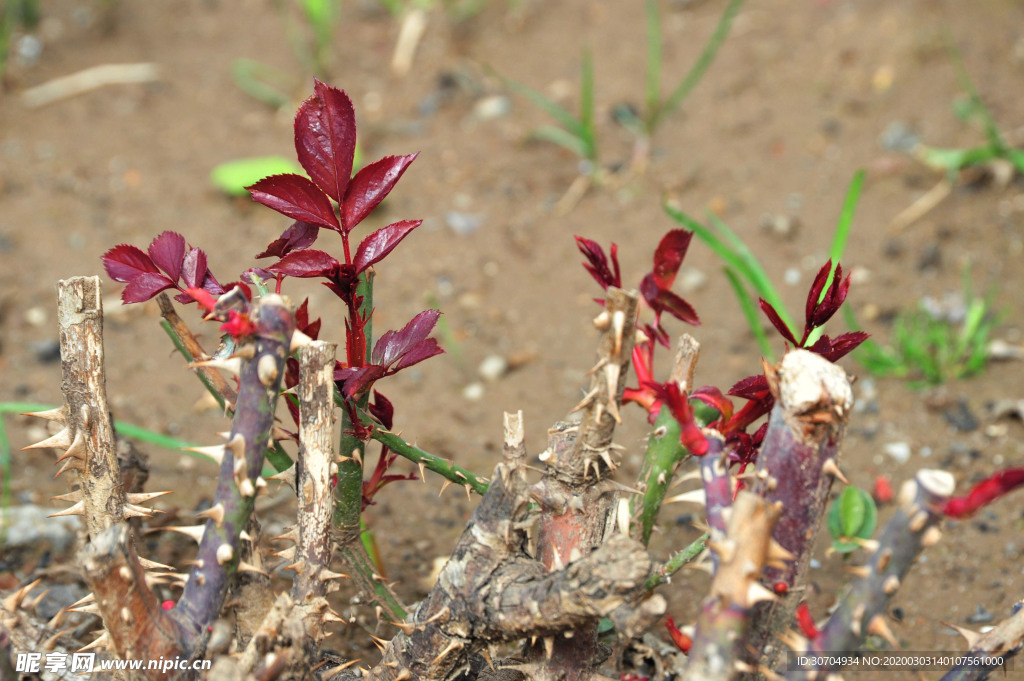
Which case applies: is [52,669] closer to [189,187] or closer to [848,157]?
[189,187]

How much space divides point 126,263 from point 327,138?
14.8 inches

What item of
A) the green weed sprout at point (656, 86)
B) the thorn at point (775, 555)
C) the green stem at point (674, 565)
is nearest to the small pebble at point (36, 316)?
the green weed sprout at point (656, 86)

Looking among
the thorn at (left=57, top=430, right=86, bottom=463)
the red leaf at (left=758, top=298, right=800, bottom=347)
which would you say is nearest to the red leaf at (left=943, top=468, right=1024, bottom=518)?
the red leaf at (left=758, top=298, right=800, bottom=347)

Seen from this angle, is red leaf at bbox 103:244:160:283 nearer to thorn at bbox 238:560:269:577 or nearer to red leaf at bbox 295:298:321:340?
red leaf at bbox 295:298:321:340

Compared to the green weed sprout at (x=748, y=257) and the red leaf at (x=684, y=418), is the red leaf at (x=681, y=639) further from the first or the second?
the green weed sprout at (x=748, y=257)

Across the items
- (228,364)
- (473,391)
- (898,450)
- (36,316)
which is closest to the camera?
(228,364)

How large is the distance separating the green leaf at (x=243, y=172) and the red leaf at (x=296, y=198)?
237cm

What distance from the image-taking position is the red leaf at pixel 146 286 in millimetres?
1225

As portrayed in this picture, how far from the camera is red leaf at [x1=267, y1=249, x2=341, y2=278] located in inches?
46.7

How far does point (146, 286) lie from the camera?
1232 millimetres

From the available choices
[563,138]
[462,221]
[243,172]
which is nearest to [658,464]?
[462,221]

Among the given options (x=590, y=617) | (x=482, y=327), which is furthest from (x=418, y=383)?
(x=590, y=617)

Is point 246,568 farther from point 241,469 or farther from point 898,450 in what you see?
point 898,450

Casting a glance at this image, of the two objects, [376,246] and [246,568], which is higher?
[376,246]
